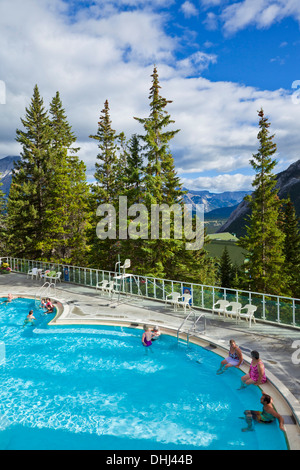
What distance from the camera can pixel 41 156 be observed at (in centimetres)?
2952

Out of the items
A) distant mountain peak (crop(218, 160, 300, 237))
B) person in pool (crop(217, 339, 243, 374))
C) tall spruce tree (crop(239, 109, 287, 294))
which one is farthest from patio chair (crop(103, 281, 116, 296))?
distant mountain peak (crop(218, 160, 300, 237))

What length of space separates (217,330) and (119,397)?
15.4 feet

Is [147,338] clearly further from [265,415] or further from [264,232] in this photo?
[264,232]

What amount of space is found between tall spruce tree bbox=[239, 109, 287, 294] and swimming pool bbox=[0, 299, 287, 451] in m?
19.6

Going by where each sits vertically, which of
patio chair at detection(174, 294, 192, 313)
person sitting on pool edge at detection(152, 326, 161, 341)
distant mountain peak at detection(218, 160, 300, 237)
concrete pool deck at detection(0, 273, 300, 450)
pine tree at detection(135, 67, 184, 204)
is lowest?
person sitting on pool edge at detection(152, 326, 161, 341)

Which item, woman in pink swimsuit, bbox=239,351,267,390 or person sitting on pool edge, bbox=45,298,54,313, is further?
person sitting on pool edge, bbox=45,298,54,313

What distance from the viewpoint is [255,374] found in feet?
24.2

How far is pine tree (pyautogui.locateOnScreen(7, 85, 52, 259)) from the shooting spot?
28.1 metres

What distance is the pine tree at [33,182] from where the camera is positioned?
2812 centimetres

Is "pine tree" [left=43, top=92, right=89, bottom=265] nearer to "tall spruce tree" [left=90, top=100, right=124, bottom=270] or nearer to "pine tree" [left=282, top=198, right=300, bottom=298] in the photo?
"tall spruce tree" [left=90, top=100, right=124, bottom=270]

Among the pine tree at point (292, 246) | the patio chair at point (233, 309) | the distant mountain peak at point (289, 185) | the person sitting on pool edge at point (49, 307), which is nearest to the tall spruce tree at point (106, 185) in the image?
the person sitting on pool edge at point (49, 307)

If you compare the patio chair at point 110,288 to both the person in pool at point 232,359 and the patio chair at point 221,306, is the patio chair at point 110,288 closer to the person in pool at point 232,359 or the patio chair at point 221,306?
the patio chair at point 221,306
